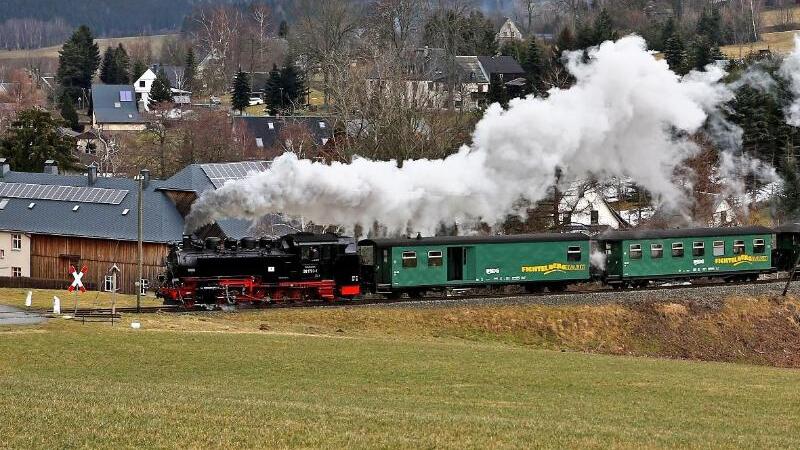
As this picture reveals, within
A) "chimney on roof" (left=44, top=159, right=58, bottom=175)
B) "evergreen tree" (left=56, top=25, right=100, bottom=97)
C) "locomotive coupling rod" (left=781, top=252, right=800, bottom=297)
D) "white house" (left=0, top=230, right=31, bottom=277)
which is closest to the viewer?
"locomotive coupling rod" (left=781, top=252, right=800, bottom=297)

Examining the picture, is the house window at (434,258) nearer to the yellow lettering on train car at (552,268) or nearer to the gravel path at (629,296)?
the gravel path at (629,296)

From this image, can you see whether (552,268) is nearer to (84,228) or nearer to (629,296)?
(629,296)

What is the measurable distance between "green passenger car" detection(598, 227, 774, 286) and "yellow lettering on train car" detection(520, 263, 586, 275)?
94.2 inches

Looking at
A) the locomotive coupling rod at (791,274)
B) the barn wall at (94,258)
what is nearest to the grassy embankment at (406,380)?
the locomotive coupling rod at (791,274)

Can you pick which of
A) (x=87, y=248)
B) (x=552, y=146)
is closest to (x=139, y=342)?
(x=552, y=146)

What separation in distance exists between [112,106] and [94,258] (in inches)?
3839

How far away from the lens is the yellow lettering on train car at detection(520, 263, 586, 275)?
5797 cm

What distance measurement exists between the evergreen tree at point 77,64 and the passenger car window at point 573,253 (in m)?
146

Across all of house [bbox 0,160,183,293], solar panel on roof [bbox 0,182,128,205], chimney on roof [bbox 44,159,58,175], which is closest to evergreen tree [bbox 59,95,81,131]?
chimney on roof [bbox 44,159,58,175]

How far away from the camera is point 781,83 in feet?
244

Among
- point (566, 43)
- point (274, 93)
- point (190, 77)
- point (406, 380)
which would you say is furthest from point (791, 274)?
point (190, 77)

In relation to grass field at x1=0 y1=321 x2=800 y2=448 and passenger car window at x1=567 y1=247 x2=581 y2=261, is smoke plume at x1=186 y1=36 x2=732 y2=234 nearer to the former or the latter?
passenger car window at x1=567 y1=247 x2=581 y2=261

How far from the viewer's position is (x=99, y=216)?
81.6 metres

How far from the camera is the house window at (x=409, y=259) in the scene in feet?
180
